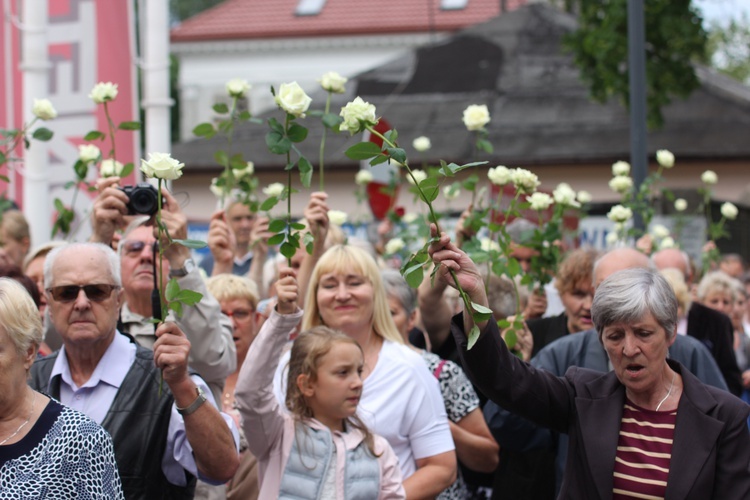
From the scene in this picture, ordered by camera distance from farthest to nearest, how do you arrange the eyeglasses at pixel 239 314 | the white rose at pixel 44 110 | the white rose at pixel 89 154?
the white rose at pixel 89 154 → the white rose at pixel 44 110 → the eyeglasses at pixel 239 314

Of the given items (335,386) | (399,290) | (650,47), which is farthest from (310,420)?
(650,47)

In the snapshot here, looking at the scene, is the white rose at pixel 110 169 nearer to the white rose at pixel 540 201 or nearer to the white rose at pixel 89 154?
the white rose at pixel 89 154

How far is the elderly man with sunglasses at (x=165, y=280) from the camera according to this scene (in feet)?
16.3

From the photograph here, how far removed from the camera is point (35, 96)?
32.5 ft

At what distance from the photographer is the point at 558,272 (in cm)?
667

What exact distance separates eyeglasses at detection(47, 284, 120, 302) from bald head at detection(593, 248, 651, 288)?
7.60 ft

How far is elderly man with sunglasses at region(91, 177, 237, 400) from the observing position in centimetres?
497

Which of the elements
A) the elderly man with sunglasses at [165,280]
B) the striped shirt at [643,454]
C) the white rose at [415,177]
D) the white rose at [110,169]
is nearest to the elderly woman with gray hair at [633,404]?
the striped shirt at [643,454]

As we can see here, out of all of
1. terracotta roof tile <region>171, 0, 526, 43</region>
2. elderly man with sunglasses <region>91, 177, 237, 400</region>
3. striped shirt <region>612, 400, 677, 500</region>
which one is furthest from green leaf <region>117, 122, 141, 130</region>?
terracotta roof tile <region>171, 0, 526, 43</region>

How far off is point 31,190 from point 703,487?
699cm

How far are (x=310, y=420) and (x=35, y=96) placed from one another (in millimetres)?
5740

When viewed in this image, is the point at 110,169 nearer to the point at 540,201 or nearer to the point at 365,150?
the point at 540,201

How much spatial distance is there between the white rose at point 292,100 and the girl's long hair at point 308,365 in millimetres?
1090

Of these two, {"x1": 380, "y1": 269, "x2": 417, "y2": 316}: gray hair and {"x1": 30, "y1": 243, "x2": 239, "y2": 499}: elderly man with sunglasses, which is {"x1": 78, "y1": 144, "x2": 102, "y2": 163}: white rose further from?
{"x1": 30, "y1": 243, "x2": 239, "y2": 499}: elderly man with sunglasses
